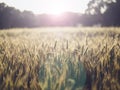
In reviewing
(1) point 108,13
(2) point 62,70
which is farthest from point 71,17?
(2) point 62,70

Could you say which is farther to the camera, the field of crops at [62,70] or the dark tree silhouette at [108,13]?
the dark tree silhouette at [108,13]

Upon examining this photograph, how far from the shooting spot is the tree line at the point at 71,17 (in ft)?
68.7

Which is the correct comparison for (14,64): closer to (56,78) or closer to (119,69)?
(56,78)

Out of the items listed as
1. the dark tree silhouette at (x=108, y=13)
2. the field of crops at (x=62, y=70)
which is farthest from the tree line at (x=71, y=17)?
the field of crops at (x=62, y=70)

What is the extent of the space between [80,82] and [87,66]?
0.59 ft

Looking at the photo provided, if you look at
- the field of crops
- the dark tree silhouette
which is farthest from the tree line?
the field of crops

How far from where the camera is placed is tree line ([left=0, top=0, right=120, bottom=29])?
2094 cm

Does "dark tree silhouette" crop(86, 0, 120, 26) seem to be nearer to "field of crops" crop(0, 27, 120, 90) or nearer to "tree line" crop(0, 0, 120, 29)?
"tree line" crop(0, 0, 120, 29)

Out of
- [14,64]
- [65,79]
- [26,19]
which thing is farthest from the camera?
[26,19]

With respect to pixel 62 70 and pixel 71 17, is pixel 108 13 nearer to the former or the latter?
pixel 71 17

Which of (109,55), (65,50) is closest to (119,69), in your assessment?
(109,55)

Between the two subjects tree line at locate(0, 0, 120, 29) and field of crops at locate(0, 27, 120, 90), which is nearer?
field of crops at locate(0, 27, 120, 90)

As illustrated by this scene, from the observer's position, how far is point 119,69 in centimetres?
160

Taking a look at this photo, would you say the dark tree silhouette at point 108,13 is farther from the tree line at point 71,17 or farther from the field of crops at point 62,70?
the field of crops at point 62,70
